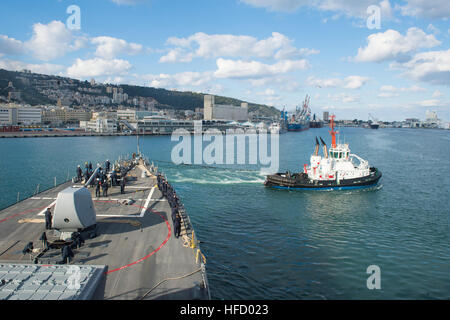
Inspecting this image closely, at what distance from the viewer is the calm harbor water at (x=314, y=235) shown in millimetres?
14508

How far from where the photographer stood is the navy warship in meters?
8.68

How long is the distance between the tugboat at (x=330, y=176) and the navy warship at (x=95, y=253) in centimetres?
1904

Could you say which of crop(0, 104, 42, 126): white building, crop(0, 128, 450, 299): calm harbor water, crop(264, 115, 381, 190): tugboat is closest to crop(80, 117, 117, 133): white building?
crop(0, 104, 42, 126): white building

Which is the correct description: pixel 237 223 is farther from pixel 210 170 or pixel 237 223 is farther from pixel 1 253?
pixel 210 170

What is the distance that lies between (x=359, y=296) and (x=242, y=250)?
6.86 m

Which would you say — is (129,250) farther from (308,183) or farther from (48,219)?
(308,183)

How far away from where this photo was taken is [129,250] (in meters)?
12.2

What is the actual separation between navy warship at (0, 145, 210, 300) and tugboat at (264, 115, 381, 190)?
19044 millimetres

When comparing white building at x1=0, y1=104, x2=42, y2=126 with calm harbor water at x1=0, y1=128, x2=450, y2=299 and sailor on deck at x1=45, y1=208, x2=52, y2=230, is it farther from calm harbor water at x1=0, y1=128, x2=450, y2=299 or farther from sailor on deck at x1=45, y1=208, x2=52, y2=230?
sailor on deck at x1=45, y1=208, x2=52, y2=230

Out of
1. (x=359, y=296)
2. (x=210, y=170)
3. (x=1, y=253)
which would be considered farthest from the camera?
(x=210, y=170)

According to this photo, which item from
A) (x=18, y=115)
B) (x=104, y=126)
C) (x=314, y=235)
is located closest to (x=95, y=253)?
(x=314, y=235)

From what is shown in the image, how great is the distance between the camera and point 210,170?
44812mm

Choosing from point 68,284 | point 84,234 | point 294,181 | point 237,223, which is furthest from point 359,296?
point 294,181

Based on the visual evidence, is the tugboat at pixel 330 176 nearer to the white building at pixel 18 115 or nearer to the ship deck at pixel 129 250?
the ship deck at pixel 129 250
